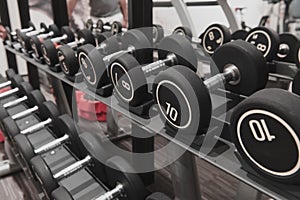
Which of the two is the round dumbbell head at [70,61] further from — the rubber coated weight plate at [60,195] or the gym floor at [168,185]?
the gym floor at [168,185]

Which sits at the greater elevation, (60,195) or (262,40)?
(262,40)

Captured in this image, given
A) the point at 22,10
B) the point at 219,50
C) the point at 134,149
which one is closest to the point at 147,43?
the point at 219,50

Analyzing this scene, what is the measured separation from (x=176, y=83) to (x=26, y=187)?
4.23ft

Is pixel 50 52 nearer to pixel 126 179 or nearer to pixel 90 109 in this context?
pixel 126 179

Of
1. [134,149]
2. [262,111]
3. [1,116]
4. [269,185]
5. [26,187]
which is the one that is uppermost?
[262,111]

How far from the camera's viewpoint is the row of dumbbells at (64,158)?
100 cm

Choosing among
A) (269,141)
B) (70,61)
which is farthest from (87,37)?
(269,141)

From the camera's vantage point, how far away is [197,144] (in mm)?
713

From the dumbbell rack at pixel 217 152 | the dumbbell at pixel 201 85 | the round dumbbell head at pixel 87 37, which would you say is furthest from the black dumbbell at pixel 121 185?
the round dumbbell head at pixel 87 37

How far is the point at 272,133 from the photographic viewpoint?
1.76 ft

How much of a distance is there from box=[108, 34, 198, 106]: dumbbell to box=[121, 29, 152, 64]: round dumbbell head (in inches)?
2.8

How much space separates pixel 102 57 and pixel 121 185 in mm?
468

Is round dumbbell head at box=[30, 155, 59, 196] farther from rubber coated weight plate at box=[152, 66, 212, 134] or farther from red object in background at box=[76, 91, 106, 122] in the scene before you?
red object in background at box=[76, 91, 106, 122]

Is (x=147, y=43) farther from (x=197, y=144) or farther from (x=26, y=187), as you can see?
(x=26, y=187)
